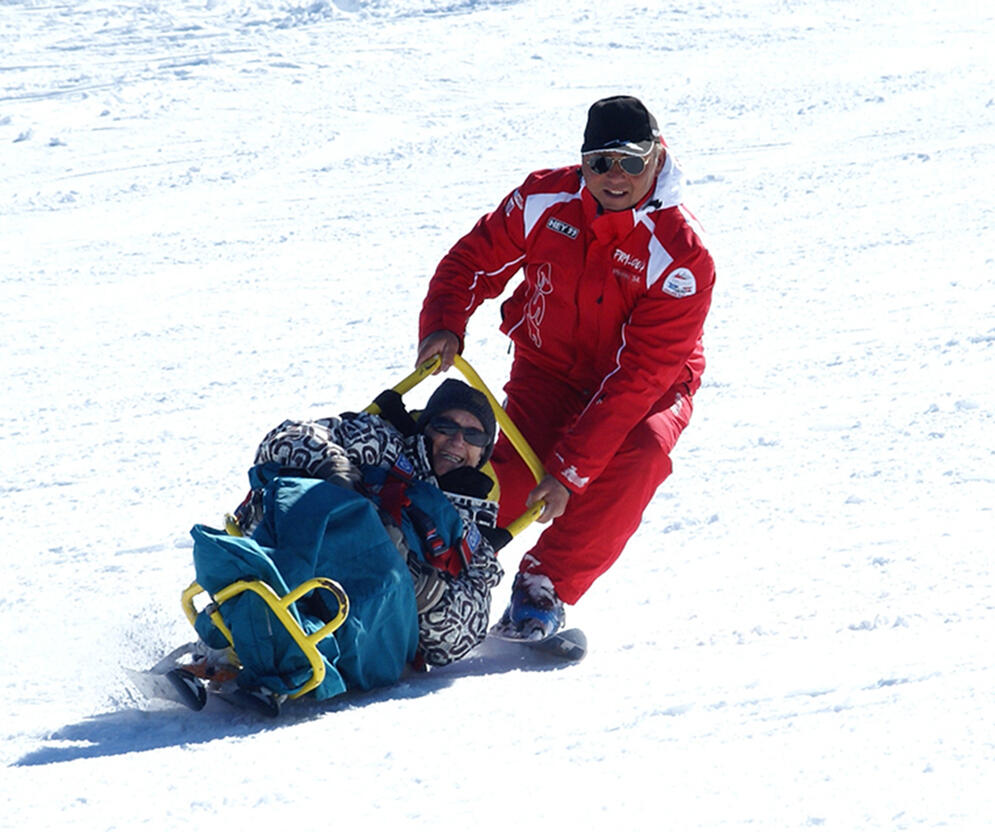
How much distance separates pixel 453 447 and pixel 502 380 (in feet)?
8.61

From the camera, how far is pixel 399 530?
344cm

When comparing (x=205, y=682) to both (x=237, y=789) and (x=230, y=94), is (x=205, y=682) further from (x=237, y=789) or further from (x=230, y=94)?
(x=230, y=94)

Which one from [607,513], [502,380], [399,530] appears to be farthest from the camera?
[502,380]

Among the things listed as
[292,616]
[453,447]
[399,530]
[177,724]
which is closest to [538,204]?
[453,447]

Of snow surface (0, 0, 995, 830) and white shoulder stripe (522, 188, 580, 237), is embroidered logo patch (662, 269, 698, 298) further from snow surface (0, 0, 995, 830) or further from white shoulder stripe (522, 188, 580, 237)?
snow surface (0, 0, 995, 830)

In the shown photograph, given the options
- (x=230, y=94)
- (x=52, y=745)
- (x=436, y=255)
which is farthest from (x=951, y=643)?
(x=230, y=94)

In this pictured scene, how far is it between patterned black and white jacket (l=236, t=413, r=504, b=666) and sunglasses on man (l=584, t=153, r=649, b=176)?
97 centimetres

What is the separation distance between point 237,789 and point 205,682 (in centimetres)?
74

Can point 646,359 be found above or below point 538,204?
below

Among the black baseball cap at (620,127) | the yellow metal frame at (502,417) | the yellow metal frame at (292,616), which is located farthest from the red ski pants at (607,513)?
the yellow metal frame at (292,616)

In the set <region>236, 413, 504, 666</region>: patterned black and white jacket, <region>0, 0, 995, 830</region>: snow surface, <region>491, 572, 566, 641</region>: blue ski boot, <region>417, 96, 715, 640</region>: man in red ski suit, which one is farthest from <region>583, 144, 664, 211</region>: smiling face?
<region>0, 0, 995, 830</region>: snow surface

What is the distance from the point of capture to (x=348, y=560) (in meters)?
3.27

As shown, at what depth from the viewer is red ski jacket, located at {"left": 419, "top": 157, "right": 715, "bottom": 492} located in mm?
3893

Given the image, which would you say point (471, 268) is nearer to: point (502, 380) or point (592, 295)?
point (592, 295)
